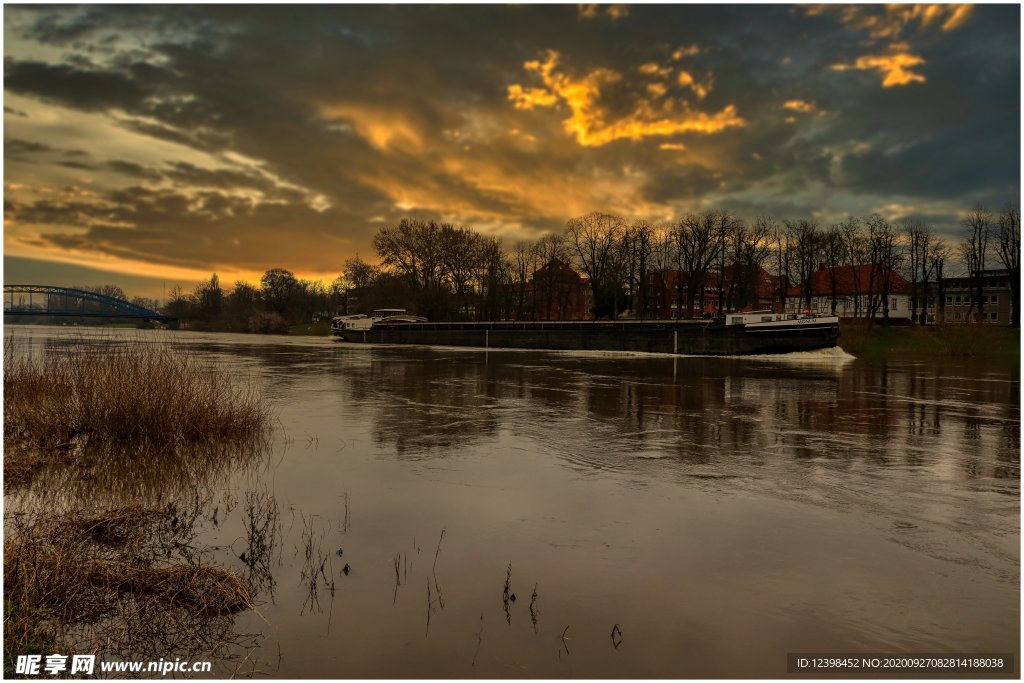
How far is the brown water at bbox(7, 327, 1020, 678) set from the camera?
5.18 metres

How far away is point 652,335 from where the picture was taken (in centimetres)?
5281

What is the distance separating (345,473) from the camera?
10.8 meters

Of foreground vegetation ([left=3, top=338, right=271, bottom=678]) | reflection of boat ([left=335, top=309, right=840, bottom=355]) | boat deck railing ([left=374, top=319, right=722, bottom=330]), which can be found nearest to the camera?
foreground vegetation ([left=3, top=338, right=271, bottom=678])

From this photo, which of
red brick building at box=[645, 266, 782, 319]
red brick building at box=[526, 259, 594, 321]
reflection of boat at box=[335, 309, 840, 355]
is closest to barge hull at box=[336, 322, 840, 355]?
reflection of boat at box=[335, 309, 840, 355]

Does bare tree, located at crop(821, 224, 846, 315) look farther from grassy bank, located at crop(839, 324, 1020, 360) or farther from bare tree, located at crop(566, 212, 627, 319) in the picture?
bare tree, located at crop(566, 212, 627, 319)

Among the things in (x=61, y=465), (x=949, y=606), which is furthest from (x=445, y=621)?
(x=61, y=465)

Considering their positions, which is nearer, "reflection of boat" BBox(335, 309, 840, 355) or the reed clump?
the reed clump

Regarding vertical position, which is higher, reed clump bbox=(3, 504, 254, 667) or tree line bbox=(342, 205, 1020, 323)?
tree line bbox=(342, 205, 1020, 323)

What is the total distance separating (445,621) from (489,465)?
5904 mm

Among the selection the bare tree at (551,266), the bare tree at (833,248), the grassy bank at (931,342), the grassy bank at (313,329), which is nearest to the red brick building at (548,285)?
the bare tree at (551,266)

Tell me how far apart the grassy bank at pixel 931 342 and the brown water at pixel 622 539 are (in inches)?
1359

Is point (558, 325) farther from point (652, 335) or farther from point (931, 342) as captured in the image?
point (931, 342)

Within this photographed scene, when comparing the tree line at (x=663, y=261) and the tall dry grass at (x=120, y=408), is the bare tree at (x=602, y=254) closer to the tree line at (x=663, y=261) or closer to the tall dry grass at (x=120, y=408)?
the tree line at (x=663, y=261)

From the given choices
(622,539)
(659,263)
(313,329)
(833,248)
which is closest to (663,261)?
(659,263)
